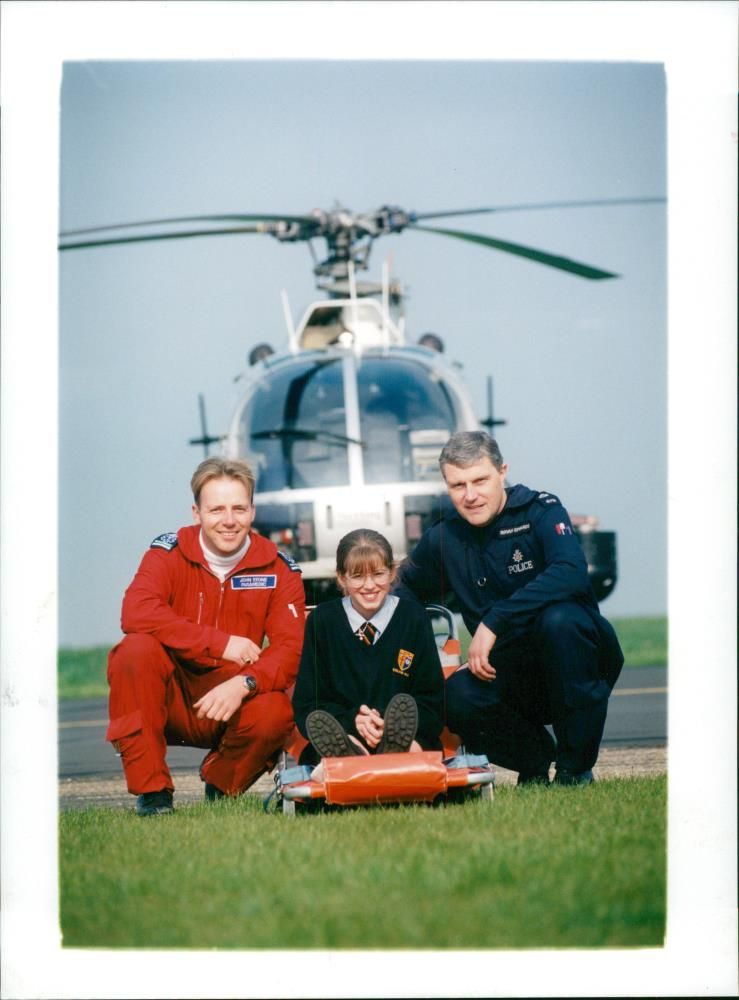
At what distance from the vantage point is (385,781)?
4207 millimetres

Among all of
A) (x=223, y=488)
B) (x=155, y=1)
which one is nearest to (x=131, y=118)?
(x=155, y=1)

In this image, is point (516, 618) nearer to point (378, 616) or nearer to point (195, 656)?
point (378, 616)

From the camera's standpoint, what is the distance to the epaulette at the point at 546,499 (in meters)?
4.86

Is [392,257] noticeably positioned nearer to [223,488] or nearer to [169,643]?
[223,488]

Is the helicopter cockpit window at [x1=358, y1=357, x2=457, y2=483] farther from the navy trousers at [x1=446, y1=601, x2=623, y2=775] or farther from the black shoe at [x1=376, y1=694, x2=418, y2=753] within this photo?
the black shoe at [x1=376, y1=694, x2=418, y2=753]

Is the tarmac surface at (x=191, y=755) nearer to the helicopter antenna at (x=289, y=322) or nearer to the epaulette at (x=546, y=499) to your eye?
the epaulette at (x=546, y=499)

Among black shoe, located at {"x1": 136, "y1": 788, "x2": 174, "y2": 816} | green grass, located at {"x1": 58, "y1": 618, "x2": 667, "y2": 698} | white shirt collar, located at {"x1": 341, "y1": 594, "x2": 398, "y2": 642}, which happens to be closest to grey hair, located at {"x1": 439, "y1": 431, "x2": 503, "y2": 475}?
white shirt collar, located at {"x1": 341, "y1": 594, "x2": 398, "y2": 642}

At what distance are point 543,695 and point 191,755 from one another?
3.74 metres

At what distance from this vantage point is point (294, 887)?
344cm

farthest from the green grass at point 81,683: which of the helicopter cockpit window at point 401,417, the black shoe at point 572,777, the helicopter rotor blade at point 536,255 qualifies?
the black shoe at point 572,777

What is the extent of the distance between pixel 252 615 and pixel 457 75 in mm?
1999

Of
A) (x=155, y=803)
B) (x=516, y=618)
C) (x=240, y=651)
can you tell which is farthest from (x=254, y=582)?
(x=516, y=618)

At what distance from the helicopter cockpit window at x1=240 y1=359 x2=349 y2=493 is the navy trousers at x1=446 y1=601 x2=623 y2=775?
3501 millimetres

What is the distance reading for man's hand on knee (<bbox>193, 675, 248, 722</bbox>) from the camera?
4574 millimetres
